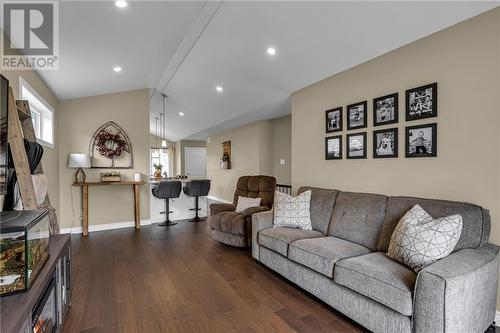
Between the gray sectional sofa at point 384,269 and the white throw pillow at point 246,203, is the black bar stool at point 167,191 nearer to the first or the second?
the white throw pillow at point 246,203

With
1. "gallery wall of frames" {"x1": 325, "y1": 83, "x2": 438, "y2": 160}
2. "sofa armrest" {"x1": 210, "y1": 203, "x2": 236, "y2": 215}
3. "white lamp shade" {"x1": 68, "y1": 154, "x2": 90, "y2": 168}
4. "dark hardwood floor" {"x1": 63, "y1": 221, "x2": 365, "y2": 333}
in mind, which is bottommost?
"dark hardwood floor" {"x1": 63, "y1": 221, "x2": 365, "y2": 333}

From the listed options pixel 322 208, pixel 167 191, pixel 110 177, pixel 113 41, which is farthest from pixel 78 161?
pixel 322 208

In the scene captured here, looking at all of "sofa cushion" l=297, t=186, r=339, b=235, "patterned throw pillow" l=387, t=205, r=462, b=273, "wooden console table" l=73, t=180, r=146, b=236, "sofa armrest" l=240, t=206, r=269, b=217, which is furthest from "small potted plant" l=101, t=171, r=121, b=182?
"patterned throw pillow" l=387, t=205, r=462, b=273

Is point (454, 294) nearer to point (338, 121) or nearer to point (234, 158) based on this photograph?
point (338, 121)

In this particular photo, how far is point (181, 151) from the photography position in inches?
441

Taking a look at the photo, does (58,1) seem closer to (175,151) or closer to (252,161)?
(252,161)

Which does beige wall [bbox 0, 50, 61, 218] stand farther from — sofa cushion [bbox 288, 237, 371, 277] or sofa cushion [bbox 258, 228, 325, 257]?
sofa cushion [bbox 288, 237, 371, 277]

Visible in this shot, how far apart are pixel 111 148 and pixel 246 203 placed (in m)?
3.03

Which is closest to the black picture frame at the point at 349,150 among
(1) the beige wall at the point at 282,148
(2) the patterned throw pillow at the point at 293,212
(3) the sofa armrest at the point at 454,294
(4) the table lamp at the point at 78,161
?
(2) the patterned throw pillow at the point at 293,212

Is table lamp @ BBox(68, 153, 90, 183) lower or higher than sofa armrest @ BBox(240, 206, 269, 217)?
higher

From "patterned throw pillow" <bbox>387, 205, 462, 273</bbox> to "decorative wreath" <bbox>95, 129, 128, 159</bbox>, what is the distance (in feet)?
16.6

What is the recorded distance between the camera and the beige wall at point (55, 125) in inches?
109

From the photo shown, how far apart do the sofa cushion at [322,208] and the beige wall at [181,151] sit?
28.9 ft

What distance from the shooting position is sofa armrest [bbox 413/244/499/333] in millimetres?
1506
